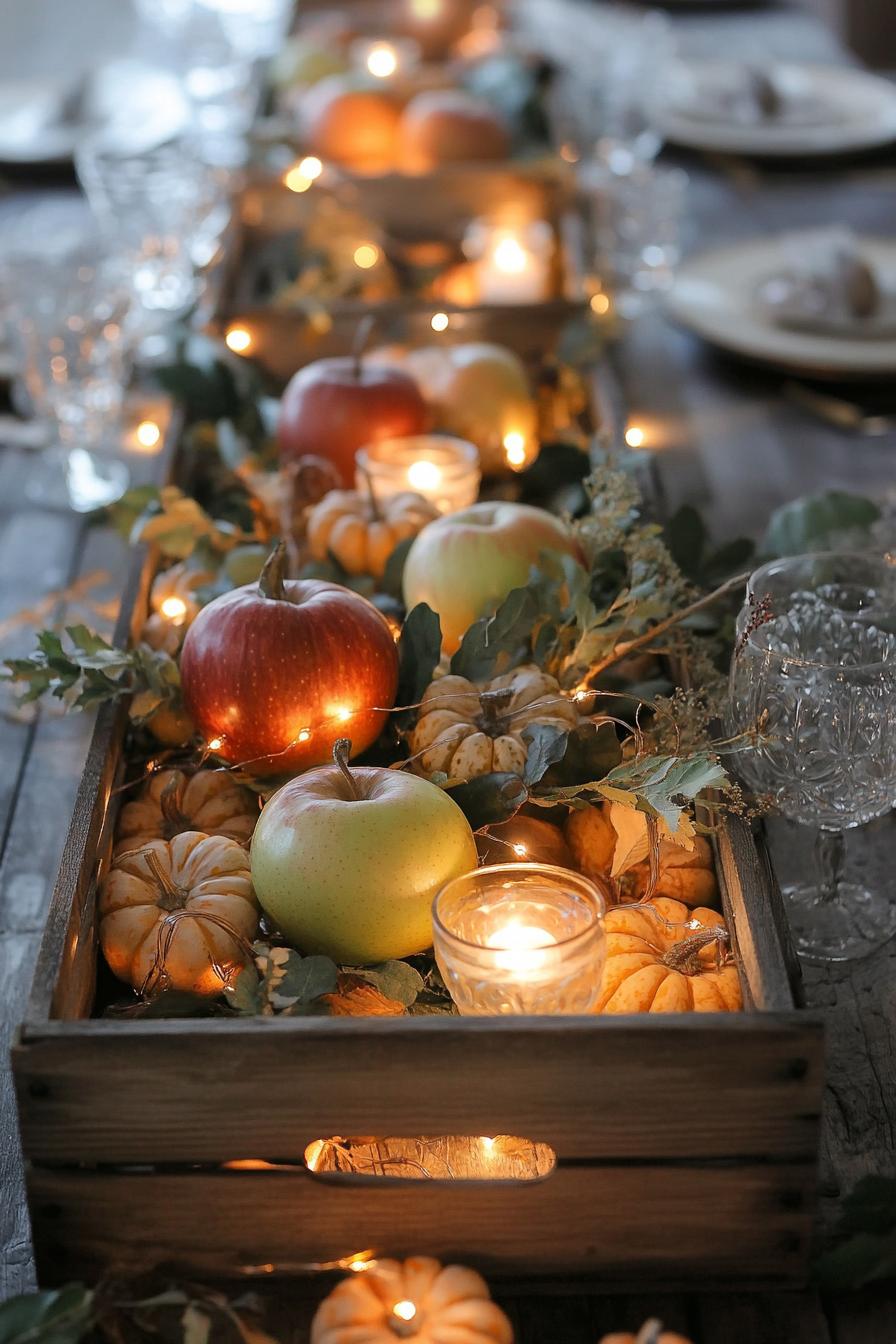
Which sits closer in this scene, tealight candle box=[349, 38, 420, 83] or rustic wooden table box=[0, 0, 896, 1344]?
rustic wooden table box=[0, 0, 896, 1344]

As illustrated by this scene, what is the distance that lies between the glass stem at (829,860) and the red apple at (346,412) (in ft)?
1.99

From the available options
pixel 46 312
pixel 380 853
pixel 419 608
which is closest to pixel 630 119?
pixel 46 312

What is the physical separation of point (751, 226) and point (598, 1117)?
74.5 inches

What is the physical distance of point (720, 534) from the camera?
1565 millimetres

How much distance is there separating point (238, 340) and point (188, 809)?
0.86 meters

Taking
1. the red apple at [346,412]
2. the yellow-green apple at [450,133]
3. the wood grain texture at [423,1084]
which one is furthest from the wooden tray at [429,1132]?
the yellow-green apple at [450,133]

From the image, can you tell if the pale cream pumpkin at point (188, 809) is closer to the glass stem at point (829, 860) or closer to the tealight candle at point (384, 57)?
the glass stem at point (829, 860)

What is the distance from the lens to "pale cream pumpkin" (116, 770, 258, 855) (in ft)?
3.23

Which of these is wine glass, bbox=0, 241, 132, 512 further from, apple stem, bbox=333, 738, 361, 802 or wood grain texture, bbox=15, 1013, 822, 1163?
wood grain texture, bbox=15, 1013, 822, 1163

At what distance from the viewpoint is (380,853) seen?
2.78 ft

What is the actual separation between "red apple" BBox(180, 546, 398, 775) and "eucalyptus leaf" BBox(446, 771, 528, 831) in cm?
9

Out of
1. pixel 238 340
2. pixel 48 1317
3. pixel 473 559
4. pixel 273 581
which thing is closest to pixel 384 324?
pixel 238 340

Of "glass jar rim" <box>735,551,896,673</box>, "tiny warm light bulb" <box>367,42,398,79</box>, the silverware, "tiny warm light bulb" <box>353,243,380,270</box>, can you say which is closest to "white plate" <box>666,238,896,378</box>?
the silverware

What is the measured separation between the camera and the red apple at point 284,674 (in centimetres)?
99
